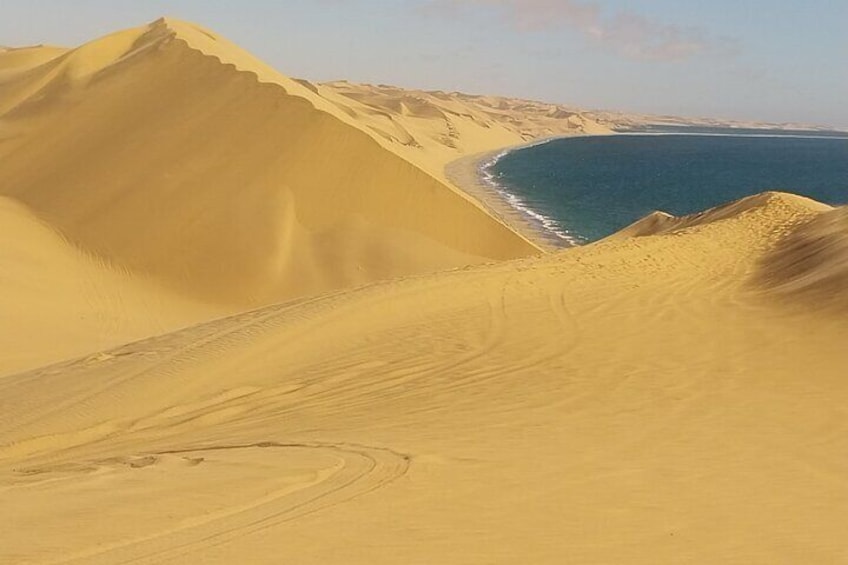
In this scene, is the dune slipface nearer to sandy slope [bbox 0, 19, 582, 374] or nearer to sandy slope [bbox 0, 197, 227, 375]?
sandy slope [bbox 0, 19, 582, 374]

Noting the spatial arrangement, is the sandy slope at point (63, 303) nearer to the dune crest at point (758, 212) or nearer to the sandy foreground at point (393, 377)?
the sandy foreground at point (393, 377)

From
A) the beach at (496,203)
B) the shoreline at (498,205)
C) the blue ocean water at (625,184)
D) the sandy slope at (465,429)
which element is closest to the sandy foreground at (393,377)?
the sandy slope at (465,429)

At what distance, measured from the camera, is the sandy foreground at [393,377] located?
4.72 metres

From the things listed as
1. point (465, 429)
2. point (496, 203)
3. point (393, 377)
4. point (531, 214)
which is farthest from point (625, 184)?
point (465, 429)

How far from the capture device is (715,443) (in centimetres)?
654

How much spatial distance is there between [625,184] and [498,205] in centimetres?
2548

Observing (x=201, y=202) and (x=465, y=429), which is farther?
(x=201, y=202)

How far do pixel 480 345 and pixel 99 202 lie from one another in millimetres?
16583

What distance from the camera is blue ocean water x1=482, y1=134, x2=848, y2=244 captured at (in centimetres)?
4191

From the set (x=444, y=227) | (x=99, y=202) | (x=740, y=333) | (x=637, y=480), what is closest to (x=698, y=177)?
(x=444, y=227)

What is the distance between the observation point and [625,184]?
65.1 meters

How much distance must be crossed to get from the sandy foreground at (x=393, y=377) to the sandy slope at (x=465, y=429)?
0.03 metres

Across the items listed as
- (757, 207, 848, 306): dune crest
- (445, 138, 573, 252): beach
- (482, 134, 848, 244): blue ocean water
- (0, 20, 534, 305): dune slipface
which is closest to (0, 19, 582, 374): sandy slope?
(0, 20, 534, 305): dune slipface

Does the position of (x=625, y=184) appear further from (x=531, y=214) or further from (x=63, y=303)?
(x=63, y=303)
